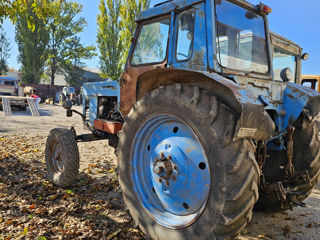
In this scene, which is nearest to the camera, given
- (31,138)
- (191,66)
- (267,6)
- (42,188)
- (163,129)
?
(163,129)

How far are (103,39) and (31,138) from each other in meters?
24.0

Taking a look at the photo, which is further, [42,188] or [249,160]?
[42,188]

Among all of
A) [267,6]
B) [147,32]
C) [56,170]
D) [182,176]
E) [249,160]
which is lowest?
[56,170]

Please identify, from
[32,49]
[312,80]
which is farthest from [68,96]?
[312,80]

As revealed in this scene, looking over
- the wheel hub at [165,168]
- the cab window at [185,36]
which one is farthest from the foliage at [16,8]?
the wheel hub at [165,168]

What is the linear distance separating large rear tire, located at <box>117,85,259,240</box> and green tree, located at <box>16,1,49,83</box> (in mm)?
39588

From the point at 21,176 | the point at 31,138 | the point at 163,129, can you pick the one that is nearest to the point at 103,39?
the point at 31,138

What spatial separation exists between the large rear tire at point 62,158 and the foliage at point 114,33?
23335 mm

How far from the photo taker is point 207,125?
6.40ft

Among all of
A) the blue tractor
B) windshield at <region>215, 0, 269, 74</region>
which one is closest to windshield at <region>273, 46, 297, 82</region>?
windshield at <region>215, 0, 269, 74</region>

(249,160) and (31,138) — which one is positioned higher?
(249,160)

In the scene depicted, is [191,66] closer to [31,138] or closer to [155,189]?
[155,189]

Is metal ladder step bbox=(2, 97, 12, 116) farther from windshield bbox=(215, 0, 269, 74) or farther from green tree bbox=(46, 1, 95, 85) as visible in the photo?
green tree bbox=(46, 1, 95, 85)

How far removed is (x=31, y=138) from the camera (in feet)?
27.3
